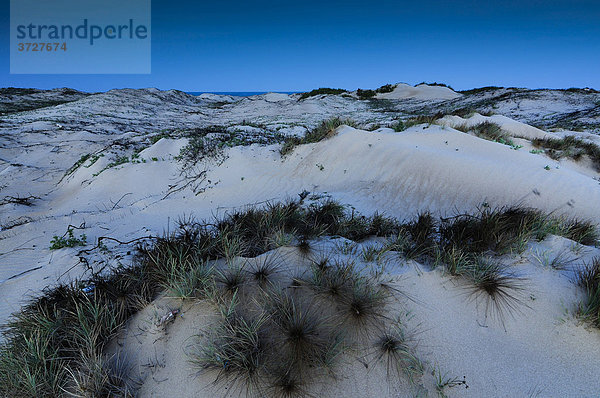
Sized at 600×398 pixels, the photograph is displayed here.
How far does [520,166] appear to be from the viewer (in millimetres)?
6199

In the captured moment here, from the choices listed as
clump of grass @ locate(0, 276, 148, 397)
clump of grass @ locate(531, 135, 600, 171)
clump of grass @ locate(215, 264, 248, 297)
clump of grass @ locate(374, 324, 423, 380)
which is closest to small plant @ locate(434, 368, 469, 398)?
clump of grass @ locate(374, 324, 423, 380)

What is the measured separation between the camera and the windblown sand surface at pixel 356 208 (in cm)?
192

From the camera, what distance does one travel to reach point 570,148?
8383 mm

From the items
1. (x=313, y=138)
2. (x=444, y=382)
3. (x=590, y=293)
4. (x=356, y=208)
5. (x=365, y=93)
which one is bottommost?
(x=444, y=382)

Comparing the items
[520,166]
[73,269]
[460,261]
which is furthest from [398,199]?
[73,269]

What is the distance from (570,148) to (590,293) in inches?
356

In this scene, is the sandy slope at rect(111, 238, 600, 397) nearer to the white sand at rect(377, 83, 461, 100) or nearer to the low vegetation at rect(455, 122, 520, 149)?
the low vegetation at rect(455, 122, 520, 149)

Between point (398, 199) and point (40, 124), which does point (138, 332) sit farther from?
point (40, 124)

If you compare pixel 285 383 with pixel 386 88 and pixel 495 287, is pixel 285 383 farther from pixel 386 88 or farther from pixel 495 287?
pixel 386 88

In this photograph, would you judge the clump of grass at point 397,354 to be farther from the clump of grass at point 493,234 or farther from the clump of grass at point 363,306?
the clump of grass at point 493,234

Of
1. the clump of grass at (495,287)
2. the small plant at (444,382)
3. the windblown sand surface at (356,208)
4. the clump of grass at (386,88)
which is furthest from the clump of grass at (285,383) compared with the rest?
the clump of grass at (386,88)

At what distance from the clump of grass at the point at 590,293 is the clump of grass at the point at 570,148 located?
791 centimetres

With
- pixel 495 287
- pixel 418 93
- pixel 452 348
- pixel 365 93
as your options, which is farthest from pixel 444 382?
pixel 365 93

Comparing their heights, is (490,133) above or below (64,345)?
above
